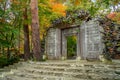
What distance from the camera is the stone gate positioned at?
14.0 metres

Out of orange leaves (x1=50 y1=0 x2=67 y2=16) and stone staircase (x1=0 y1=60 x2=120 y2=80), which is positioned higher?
orange leaves (x1=50 y1=0 x2=67 y2=16)

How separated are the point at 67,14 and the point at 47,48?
12.1 feet

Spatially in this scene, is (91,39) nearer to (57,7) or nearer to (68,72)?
(57,7)

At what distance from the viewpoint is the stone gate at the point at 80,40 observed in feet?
45.8

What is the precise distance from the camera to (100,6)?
5203 millimetres

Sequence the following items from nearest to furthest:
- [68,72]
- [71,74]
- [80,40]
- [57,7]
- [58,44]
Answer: [71,74] → [68,72] → [80,40] → [58,44] → [57,7]

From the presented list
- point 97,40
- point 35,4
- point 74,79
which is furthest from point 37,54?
point 74,79

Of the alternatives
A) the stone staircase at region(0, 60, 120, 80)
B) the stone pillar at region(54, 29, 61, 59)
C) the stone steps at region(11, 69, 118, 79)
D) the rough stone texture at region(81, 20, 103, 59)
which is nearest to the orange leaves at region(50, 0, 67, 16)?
the stone pillar at region(54, 29, 61, 59)

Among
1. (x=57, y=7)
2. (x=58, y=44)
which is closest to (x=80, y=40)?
(x=58, y=44)

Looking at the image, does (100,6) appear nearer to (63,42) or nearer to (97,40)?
(97,40)

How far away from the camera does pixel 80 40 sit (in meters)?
15.4

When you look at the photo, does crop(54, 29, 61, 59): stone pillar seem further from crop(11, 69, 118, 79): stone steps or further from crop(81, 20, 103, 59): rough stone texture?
crop(11, 69, 118, 79): stone steps

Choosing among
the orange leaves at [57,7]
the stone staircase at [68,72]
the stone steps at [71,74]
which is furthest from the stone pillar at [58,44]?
the stone steps at [71,74]

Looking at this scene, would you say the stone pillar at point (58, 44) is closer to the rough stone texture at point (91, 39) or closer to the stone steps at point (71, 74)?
the rough stone texture at point (91, 39)
